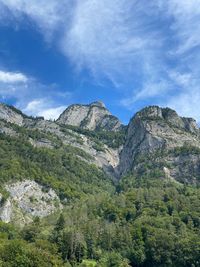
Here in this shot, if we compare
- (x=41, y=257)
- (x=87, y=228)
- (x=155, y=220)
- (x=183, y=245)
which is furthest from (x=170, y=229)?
(x=41, y=257)

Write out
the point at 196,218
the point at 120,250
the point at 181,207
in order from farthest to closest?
the point at 181,207, the point at 196,218, the point at 120,250

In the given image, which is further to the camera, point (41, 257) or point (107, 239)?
point (107, 239)

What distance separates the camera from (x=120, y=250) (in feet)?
509

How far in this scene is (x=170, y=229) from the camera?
168 meters

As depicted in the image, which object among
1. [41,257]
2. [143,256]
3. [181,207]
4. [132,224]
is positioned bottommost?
[41,257]

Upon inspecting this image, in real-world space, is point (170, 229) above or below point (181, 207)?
below

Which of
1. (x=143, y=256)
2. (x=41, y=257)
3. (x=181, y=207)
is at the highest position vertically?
(x=181, y=207)

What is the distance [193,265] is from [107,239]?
29.4m

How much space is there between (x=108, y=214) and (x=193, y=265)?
52331mm

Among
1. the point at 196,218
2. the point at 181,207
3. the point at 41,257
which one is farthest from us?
the point at 181,207

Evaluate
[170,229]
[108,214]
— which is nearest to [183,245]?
[170,229]

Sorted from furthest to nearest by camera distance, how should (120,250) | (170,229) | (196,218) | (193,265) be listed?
(196,218) < (170,229) < (120,250) < (193,265)

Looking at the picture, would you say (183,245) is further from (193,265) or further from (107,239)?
(107,239)

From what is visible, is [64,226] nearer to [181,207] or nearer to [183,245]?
[183,245]
